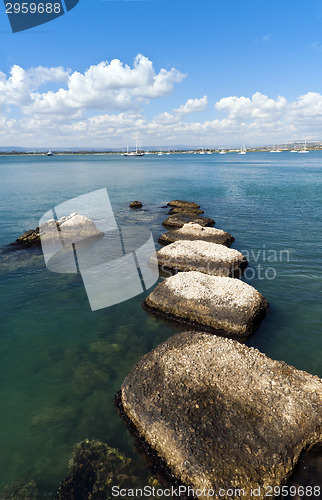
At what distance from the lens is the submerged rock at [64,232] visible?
968 inches

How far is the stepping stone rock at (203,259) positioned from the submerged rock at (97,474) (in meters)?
11.6

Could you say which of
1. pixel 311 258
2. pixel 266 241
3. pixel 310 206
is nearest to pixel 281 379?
pixel 311 258

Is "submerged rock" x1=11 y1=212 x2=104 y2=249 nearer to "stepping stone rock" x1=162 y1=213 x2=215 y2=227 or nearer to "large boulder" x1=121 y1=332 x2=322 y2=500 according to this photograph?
"stepping stone rock" x1=162 y1=213 x2=215 y2=227

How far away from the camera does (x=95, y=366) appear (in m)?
10.6

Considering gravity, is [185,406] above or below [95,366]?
above

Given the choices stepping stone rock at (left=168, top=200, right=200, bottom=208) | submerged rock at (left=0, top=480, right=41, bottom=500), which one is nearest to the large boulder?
submerged rock at (left=0, top=480, right=41, bottom=500)

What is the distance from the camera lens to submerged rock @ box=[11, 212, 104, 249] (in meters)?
24.6

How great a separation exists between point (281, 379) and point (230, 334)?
3849 mm

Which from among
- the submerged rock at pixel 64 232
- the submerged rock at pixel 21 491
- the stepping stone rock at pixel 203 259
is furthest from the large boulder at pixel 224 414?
the submerged rock at pixel 64 232

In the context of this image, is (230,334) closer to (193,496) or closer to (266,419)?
(266,419)

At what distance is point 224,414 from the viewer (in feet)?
24.1

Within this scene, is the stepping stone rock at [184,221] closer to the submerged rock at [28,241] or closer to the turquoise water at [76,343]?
the turquoise water at [76,343]

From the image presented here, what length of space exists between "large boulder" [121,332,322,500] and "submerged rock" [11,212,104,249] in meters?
18.5

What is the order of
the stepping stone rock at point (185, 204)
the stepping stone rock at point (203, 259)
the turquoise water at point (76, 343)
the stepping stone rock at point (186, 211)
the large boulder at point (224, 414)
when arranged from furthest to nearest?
1. the stepping stone rock at point (185, 204)
2. the stepping stone rock at point (186, 211)
3. the stepping stone rock at point (203, 259)
4. the turquoise water at point (76, 343)
5. the large boulder at point (224, 414)
